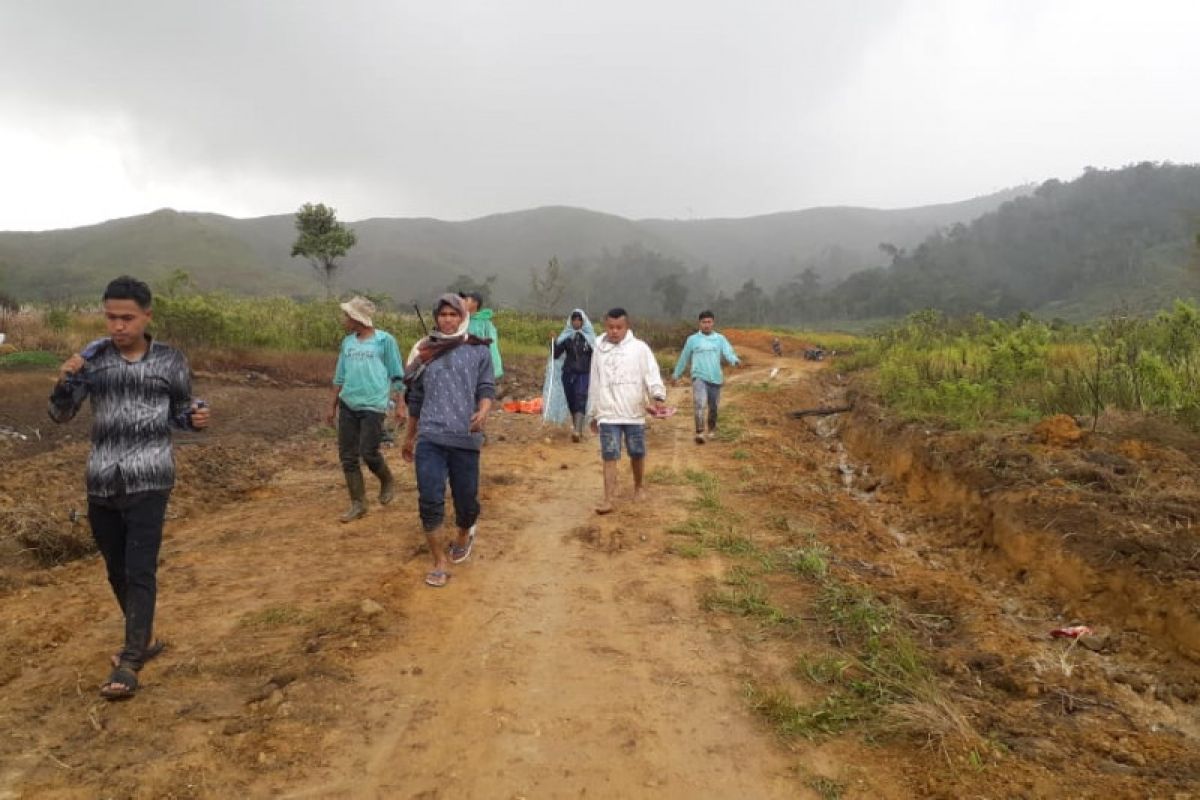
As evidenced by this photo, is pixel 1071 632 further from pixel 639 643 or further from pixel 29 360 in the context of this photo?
pixel 29 360

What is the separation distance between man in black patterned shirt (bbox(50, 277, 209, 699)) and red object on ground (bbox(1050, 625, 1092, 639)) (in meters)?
5.03

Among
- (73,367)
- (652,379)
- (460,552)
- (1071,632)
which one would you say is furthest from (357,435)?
(1071,632)

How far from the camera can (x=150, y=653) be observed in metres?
3.31

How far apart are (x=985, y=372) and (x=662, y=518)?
696 centimetres

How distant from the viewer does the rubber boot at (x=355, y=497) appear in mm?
5684

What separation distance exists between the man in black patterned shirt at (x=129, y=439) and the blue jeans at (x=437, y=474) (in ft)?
4.36

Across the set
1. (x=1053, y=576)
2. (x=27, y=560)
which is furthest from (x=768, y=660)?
(x=27, y=560)

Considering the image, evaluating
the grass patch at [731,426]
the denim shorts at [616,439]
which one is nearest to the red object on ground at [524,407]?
the grass patch at [731,426]

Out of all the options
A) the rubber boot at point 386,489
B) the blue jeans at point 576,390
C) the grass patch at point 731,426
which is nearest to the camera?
the rubber boot at point 386,489

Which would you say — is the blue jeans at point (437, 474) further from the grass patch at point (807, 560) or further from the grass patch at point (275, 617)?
the grass patch at point (807, 560)

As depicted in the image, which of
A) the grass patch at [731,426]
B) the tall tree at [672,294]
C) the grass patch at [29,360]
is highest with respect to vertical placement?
the tall tree at [672,294]

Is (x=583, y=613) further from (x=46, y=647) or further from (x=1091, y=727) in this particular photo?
(x=46, y=647)

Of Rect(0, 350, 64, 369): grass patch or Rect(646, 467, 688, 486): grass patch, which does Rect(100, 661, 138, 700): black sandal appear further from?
Rect(0, 350, 64, 369): grass patch

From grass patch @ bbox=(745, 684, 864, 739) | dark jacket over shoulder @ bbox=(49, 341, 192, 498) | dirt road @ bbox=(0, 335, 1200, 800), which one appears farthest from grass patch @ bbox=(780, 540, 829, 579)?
dark jacket over shoulder @ bbox=(49, 341, 192, 498)
